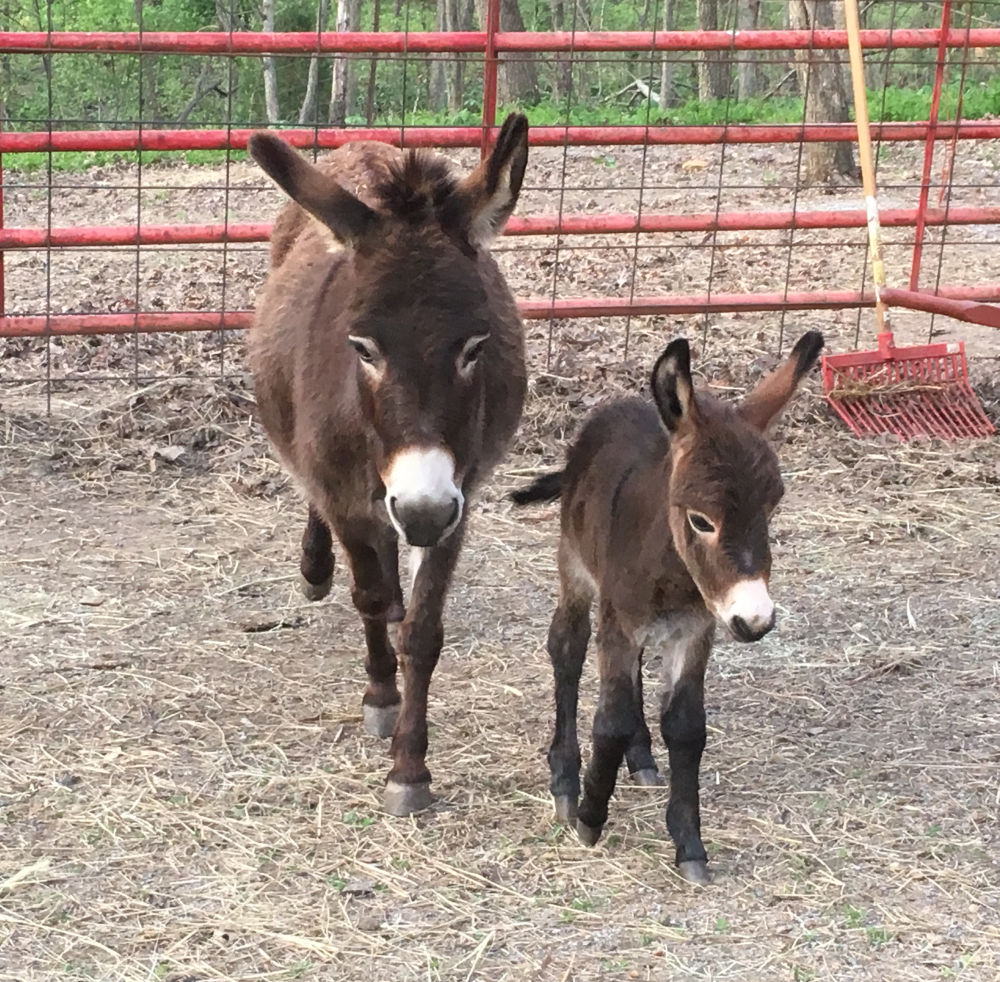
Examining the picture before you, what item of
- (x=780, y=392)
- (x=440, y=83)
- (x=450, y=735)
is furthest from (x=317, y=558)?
(x=440, y=83)

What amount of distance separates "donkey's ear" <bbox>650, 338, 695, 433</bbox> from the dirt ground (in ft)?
3.84

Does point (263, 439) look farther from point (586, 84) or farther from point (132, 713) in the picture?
point (586, 84)

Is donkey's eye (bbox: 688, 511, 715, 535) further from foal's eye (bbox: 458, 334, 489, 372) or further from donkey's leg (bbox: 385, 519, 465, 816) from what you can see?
donkey's leg (bbox: 385, 519, 465, 816)

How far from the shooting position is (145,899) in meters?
3.24

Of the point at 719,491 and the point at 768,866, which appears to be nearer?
the point at 719,491

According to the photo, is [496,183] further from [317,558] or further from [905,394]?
[905,394]

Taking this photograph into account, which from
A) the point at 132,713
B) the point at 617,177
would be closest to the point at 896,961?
the point at 132,713

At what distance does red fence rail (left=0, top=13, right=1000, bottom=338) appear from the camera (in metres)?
6.59

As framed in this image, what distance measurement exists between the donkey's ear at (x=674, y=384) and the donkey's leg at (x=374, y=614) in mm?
1126

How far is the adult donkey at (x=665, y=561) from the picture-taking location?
Answer: 9.81 feet

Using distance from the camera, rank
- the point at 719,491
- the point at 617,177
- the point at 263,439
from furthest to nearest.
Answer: the point at 617,177, the point at 263,439, the point at 719,491

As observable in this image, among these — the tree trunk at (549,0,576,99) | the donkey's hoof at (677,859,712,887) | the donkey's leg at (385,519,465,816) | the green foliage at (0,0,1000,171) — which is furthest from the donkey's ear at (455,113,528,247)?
the tree trunk at (549,0,576,99)

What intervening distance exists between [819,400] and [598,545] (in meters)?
3.93

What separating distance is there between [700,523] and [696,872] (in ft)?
3.06
